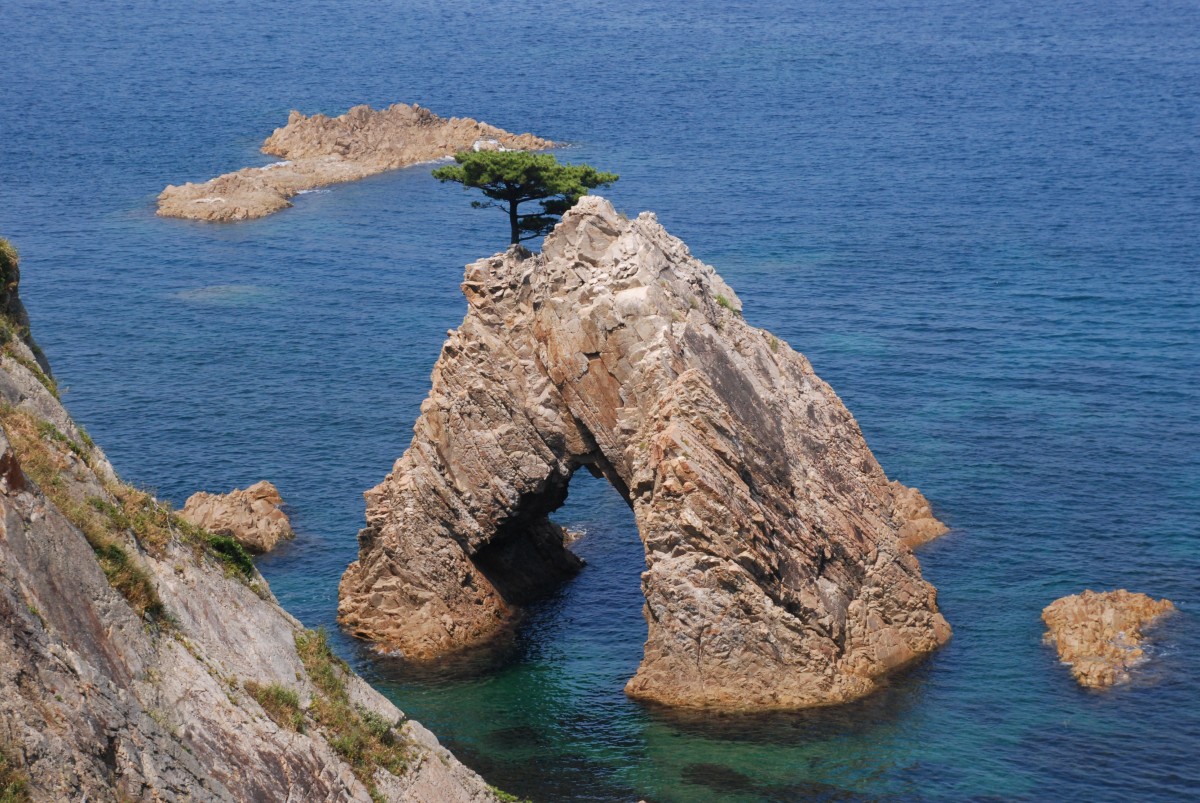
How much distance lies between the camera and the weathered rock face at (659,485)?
68.3 metres

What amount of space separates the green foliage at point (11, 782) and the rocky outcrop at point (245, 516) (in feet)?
196

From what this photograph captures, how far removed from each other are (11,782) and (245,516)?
204ft

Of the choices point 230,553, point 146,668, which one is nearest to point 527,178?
point 230,553

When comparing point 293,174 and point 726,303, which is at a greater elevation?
point 726,303

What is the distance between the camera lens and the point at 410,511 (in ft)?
255

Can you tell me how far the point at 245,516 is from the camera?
88312 mm

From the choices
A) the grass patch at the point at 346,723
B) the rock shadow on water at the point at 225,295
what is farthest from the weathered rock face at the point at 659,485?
the rock shadow on water at the point at 225,295

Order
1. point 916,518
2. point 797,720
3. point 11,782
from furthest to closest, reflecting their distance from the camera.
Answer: point 916,518 < point 797,720 < point 11,782

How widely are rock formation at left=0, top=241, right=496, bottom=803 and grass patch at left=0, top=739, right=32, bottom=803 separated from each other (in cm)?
4

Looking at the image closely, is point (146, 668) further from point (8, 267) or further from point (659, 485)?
point (659, 485)

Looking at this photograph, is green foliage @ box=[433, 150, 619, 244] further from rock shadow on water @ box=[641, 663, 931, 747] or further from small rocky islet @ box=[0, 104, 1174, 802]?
rock shadow on water @ box=[641, 663, 931, 747]

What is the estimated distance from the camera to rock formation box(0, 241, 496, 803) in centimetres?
2964

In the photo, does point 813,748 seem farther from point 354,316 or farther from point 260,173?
point 260,173

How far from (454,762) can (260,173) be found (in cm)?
15154
